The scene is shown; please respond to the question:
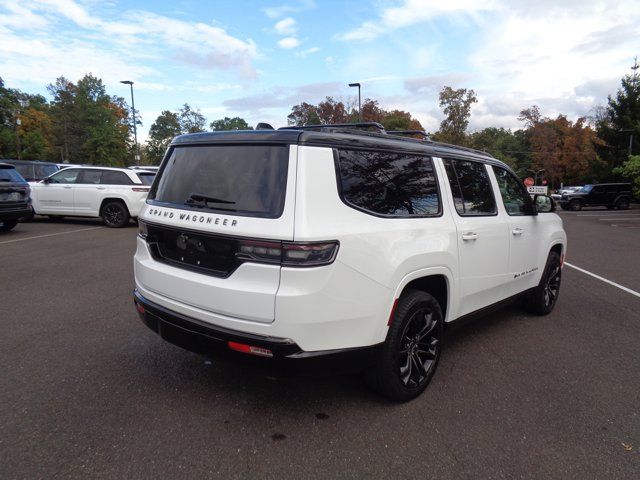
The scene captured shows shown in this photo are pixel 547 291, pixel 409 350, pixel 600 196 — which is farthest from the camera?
pixel 600 196

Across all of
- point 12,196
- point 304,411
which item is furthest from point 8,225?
point 304,411

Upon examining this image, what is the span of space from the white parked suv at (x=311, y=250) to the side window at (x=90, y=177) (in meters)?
10.8

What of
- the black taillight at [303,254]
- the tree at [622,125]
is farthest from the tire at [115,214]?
the tree at [622,125]

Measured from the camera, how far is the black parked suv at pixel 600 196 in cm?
2884

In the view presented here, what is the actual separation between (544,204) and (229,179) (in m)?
3.93

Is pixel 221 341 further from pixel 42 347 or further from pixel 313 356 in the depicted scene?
pixel 42 347

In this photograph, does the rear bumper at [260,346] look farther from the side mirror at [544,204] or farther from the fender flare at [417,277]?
the side mirror at [544,204]

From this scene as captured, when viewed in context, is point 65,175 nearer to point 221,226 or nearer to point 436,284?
point 221,226

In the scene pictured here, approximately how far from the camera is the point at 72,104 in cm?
6569

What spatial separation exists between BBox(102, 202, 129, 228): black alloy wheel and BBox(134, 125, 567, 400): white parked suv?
10363mm

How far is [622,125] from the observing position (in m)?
38.5

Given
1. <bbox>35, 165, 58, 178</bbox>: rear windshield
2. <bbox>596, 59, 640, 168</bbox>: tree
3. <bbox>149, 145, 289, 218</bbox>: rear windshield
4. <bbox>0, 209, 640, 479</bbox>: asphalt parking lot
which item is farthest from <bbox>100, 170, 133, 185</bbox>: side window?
<bbox>596, 59, 640, 168</bbox>: tree

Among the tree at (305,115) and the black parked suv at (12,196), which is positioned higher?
the tree at (305,115)

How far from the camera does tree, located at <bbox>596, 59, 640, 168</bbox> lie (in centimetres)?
3738
